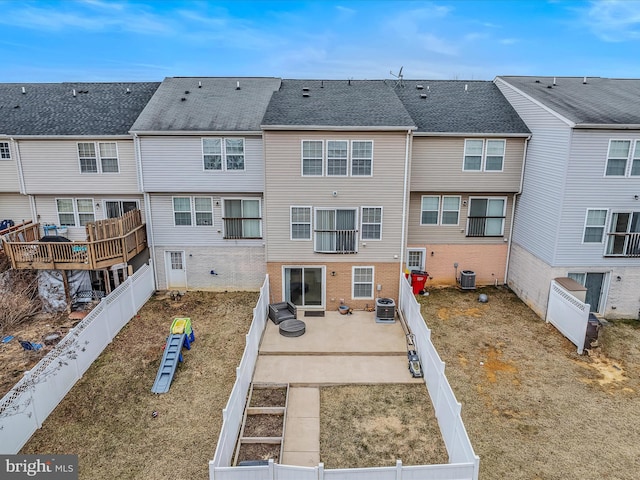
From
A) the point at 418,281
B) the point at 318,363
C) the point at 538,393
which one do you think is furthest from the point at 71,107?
the point at 538,393

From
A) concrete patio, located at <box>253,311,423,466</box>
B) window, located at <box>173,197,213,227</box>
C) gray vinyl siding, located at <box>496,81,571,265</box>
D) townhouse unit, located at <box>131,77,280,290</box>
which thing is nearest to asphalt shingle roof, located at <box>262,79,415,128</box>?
townhouse unit, located at <box>131,77,280,290</box>

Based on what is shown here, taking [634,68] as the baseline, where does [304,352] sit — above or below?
below

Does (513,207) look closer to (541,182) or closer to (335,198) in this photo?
(541,182)

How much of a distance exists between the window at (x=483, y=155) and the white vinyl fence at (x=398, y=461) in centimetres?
849

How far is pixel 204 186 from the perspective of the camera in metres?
16.6

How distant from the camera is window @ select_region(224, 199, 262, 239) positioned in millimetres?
17109

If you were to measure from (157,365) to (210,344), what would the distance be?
6.10ft

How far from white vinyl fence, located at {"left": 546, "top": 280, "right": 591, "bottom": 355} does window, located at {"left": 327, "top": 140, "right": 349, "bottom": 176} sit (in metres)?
9.11

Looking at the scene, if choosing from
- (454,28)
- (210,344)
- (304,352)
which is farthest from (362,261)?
(454,28)

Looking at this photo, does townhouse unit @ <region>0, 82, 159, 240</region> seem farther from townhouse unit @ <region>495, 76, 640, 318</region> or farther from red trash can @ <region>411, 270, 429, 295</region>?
townhouse unit @ <region>495, 76, 640, 318</region>

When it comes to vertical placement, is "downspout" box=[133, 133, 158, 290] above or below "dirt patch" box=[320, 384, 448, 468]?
above

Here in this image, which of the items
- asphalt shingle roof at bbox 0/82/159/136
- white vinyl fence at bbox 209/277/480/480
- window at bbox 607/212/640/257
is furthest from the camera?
asphalt shingle roof at bbox 0/82/159/136

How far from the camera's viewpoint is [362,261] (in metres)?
15.8

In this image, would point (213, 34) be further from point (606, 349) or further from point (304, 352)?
point (606, 349)
